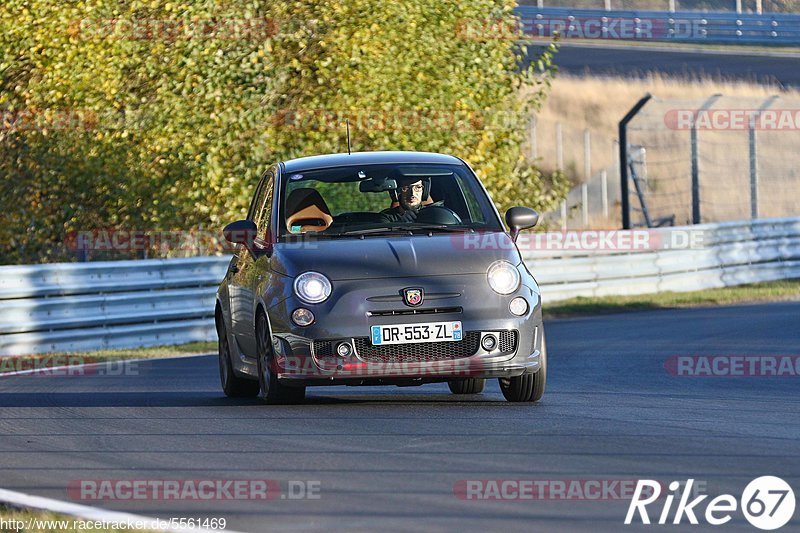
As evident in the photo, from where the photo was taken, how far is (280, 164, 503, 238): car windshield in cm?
1047

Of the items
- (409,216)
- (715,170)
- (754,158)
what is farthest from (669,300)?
(715,170)

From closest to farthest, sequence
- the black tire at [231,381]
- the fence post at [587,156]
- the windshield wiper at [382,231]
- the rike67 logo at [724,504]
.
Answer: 1. the rike67 logo at [724,504]
2. the windshield wiper at [382,231]
3. the black tire at [231,381]
4. the fence post at [587,156]

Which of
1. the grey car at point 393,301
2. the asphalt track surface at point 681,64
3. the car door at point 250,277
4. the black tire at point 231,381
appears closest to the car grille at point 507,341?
the grey car at point 393,301

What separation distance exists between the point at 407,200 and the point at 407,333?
1.47 metres

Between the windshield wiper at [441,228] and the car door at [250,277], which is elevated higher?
the windshield wiper at [441,228]

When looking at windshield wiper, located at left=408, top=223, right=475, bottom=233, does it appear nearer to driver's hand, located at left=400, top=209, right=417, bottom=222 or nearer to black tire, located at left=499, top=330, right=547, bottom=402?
driver's hand, located at left=400, top=209, right=417, bottom=222

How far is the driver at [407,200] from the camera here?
10.7m

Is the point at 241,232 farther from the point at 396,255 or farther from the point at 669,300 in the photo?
the point at 669,300

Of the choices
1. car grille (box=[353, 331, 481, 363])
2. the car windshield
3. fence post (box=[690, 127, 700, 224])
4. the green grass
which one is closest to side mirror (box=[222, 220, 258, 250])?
the car windshield

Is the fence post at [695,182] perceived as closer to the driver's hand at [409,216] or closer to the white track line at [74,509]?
the driver's hand at [409,216]

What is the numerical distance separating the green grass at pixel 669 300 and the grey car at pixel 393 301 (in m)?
11.1

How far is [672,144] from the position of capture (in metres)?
45.8

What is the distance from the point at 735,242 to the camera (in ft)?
81.5

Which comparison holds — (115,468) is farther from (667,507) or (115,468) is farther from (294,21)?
(294,21)
